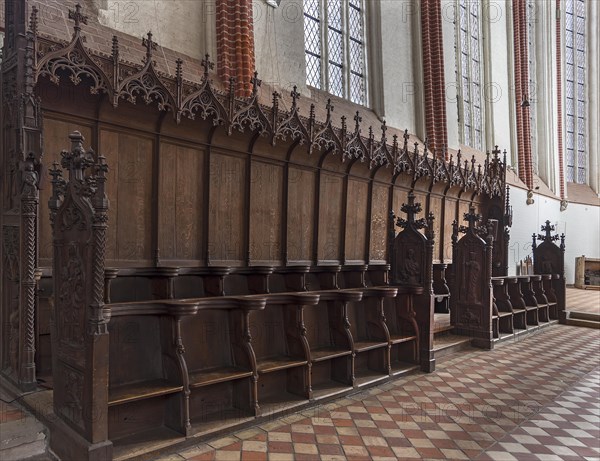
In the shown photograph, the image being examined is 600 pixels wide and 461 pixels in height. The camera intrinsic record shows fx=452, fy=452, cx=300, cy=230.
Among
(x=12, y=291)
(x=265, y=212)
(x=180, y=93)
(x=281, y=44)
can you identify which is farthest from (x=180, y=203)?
(x=281, y=44)

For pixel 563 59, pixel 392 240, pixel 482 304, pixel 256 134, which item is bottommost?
pixel 482 304

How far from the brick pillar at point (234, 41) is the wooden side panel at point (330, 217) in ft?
6.17

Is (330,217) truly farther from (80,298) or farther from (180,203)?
(80,298)

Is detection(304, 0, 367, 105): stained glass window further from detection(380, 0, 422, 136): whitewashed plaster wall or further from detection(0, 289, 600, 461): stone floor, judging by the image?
detection(0, 289, 600, 461): stone floor

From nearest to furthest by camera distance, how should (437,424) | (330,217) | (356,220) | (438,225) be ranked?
(437,424) → (330,217) → (356,220) → (438,225)

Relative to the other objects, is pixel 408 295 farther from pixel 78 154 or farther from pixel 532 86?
pixel 532 86

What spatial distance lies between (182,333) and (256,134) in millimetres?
2970

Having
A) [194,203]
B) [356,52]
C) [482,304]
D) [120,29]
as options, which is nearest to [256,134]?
[194,203]

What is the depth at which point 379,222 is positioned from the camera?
8.27 m

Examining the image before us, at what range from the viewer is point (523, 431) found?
3.82 m

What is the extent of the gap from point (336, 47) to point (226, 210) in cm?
612

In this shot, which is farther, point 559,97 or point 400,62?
point 559,97

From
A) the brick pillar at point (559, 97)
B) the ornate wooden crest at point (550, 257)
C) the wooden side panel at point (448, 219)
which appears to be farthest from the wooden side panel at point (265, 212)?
the brick pillar at point (559, 97)

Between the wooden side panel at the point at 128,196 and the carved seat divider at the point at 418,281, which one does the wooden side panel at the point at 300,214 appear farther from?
the wooden side panel at the point at 128,196
